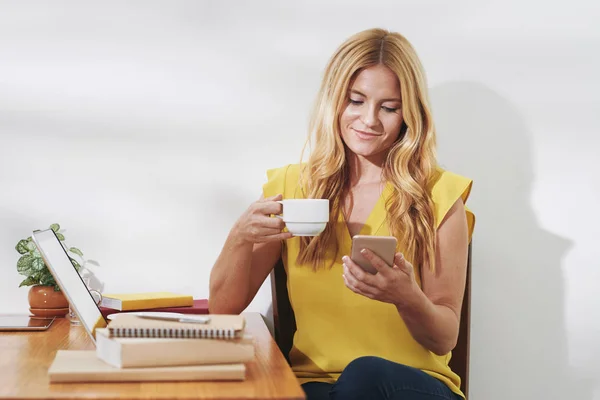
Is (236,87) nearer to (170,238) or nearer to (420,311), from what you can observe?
(170,238)

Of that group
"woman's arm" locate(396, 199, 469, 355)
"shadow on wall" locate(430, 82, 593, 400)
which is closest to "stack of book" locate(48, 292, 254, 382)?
"woman's arm" locate(396, 199, 469, 355)

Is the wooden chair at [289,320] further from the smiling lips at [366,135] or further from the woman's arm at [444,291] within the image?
the smiling lips at [366,135]

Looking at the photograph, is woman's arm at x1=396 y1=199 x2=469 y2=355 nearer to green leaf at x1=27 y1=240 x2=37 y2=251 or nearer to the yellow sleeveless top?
Result: the yellow sleeveless top

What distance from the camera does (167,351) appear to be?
1.13m

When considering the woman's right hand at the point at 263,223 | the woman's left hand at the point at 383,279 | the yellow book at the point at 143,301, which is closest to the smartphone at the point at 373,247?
the woman's left hand at the point at 383,279

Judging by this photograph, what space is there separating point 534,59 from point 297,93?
27.0 inches

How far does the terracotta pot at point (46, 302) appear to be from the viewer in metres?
1.82

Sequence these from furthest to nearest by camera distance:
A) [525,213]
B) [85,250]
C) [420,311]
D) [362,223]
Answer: [525,213] → [85,250] → [362,223] → [420,311]

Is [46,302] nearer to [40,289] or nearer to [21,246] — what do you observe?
[40,289]

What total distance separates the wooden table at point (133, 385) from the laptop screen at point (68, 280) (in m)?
0.08

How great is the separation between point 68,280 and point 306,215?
0.47m

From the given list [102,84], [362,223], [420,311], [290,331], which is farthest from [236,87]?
[420,311]

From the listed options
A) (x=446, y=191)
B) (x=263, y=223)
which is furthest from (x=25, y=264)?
(x=446, y=191)

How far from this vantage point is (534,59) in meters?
2.14
